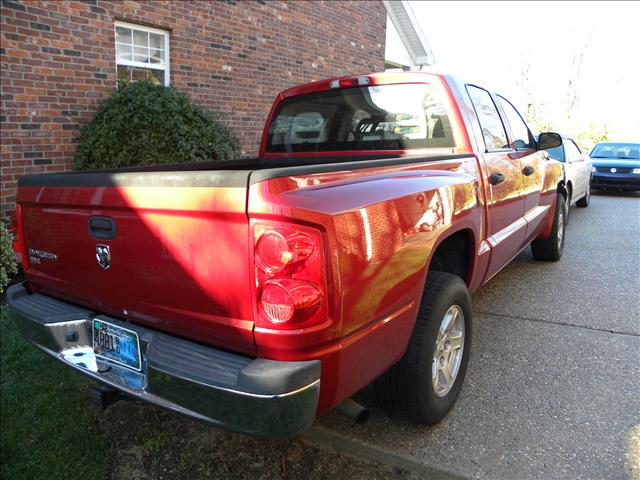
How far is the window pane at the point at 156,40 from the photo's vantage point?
732 cm

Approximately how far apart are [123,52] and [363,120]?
4.57 m

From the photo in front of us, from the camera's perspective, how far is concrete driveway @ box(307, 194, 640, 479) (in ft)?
8.14

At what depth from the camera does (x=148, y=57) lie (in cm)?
728

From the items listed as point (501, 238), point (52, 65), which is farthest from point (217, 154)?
point (501, 238)

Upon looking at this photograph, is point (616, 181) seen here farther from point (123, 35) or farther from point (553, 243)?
point (123, 35)

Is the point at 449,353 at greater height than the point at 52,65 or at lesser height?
lesser

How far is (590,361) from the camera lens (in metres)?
3.45

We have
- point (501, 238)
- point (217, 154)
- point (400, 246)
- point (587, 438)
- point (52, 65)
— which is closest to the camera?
point (400, 246)

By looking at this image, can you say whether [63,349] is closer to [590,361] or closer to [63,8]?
[590,361]

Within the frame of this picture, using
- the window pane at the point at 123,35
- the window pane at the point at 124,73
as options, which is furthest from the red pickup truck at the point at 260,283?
the window pane at the point at 123,35

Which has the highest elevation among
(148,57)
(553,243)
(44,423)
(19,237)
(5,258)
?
(148,57)

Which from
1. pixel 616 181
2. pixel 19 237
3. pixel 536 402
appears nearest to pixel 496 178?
pixel 536 402

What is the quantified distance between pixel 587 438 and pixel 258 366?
181cm

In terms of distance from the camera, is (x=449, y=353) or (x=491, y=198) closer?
(x=449, y=353)
